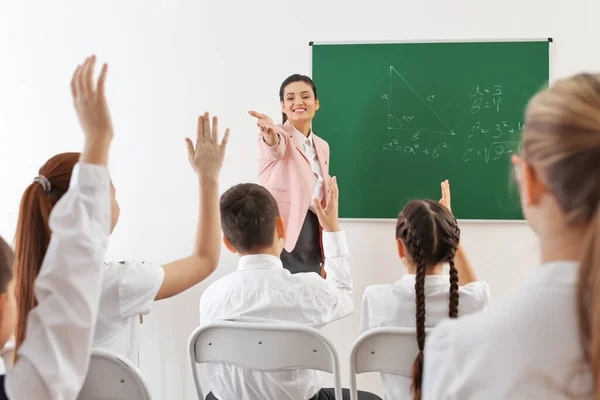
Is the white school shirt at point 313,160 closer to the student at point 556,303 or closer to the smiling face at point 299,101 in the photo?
the smiling face at point 299,101

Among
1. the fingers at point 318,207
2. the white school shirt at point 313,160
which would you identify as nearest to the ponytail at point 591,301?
the fingers at point 318,207

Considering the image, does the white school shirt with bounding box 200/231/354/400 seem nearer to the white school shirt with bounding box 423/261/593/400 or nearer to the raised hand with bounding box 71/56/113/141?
the raised hand with bounding box 71/56/113/141

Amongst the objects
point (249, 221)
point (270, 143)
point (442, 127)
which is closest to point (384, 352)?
point (249, 221)

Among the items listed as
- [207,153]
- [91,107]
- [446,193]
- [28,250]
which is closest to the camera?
[91,107]

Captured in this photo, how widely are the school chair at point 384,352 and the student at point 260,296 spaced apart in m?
0.28

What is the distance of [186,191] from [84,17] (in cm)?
124

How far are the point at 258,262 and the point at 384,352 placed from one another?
21.3 inches

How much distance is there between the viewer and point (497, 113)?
326cm

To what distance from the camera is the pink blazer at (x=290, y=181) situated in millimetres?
3166

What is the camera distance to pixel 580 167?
0.81m

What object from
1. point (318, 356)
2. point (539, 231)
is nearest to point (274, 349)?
point (318, 356)

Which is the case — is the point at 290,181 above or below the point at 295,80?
below

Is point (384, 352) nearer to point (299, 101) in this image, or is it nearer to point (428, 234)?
point (428, 234)

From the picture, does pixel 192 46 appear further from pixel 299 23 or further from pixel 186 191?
pixel 186 191
